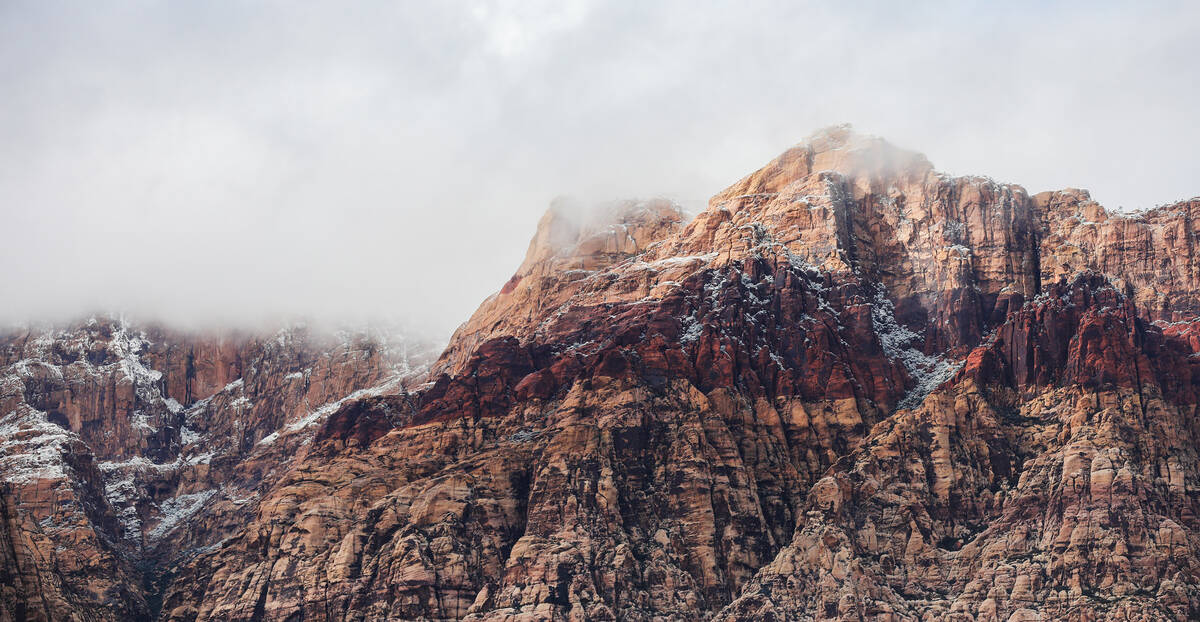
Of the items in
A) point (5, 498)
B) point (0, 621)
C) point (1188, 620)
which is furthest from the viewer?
point (1188, 620)

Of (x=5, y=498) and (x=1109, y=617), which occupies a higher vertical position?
(x=5, y=498)

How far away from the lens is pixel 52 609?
169 meters

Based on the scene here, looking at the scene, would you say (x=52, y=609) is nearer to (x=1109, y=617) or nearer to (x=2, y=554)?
(x=2, y=554)

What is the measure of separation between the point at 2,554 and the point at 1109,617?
415ft

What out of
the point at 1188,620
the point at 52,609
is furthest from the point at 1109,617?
the point at 52,609

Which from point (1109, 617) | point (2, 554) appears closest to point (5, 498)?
point (2, 554)

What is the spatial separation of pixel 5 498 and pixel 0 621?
603 inches

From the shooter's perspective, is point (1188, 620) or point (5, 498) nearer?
point (5, 498)

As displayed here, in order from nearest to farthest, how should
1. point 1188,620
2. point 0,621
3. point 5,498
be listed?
point 0,621, point 5,498, point 1188,620

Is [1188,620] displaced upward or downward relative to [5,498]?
downward

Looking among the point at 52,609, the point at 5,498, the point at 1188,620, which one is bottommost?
the point at 1188,620

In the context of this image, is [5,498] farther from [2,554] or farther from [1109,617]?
[1109,617]

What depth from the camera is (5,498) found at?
163m

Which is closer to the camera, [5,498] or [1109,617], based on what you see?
[5,498]
